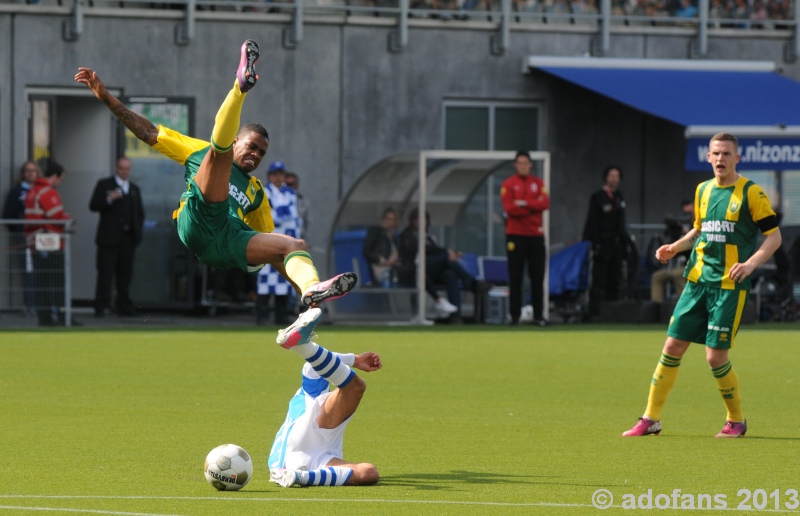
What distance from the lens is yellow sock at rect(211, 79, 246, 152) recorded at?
28.2ft

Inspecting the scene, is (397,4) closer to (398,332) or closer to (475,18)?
(475,18)

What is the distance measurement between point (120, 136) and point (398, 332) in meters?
5.89

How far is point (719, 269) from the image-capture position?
9953 millimetres

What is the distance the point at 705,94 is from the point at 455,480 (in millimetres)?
17918

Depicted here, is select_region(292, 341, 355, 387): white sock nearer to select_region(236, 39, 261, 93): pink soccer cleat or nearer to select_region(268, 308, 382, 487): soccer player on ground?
select_region(268, 308, 382, 487): soccer player on ground

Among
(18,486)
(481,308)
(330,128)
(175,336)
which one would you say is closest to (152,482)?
(18,486)

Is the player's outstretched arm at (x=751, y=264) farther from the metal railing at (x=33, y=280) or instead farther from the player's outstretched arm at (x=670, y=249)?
the metal railing at (x=33, y=280)

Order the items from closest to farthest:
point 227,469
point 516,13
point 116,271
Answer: point 227,469
point 116,271
point 516,13

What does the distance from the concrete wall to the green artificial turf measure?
22.0 feet

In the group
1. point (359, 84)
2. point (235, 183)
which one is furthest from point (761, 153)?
point (235, 183)

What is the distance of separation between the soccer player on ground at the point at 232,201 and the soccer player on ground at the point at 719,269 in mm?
2673

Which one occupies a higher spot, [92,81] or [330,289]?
[92,81]

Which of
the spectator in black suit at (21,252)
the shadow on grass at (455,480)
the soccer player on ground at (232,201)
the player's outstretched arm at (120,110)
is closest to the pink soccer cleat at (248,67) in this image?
the soccer player on ground at (232,201)

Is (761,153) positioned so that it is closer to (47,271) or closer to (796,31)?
(796,31)
